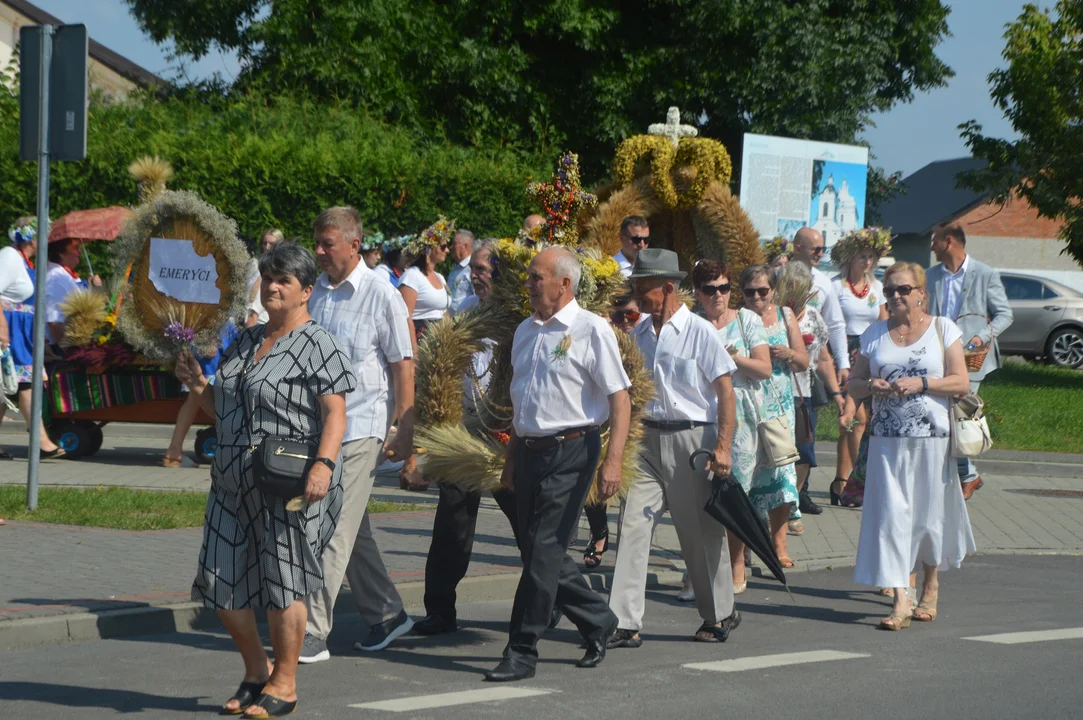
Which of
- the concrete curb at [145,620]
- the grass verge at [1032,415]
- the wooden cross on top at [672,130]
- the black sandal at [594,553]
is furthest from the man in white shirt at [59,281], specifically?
the grass verge at [1032,415]

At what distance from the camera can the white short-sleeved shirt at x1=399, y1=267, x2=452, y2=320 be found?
13484 millimetres

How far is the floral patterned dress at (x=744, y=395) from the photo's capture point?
26.9ft

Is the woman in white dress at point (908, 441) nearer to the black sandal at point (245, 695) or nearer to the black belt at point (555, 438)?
the black belt at point (555, 438)

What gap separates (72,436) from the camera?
13.0 meters

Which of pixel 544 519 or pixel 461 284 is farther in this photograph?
pixel 461 284

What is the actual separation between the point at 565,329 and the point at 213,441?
23.5ft

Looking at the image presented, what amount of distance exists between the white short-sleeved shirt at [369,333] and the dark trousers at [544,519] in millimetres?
690

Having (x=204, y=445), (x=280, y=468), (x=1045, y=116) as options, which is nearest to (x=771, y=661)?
(x=280, y=468)

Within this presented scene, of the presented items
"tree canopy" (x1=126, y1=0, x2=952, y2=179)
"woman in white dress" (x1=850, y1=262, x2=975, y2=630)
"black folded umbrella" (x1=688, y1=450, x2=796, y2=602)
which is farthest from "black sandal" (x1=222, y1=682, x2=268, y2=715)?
"tree canopy" (x1=126, y1=0, x2=952, y2=179)

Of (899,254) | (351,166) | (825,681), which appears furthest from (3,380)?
(899,254)

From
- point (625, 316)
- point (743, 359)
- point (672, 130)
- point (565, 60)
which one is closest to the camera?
point (625, 316)

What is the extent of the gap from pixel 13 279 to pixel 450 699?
7908mm

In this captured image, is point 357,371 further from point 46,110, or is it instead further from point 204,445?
point 204,445

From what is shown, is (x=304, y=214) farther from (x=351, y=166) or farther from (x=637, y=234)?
(x=637, y=234)
